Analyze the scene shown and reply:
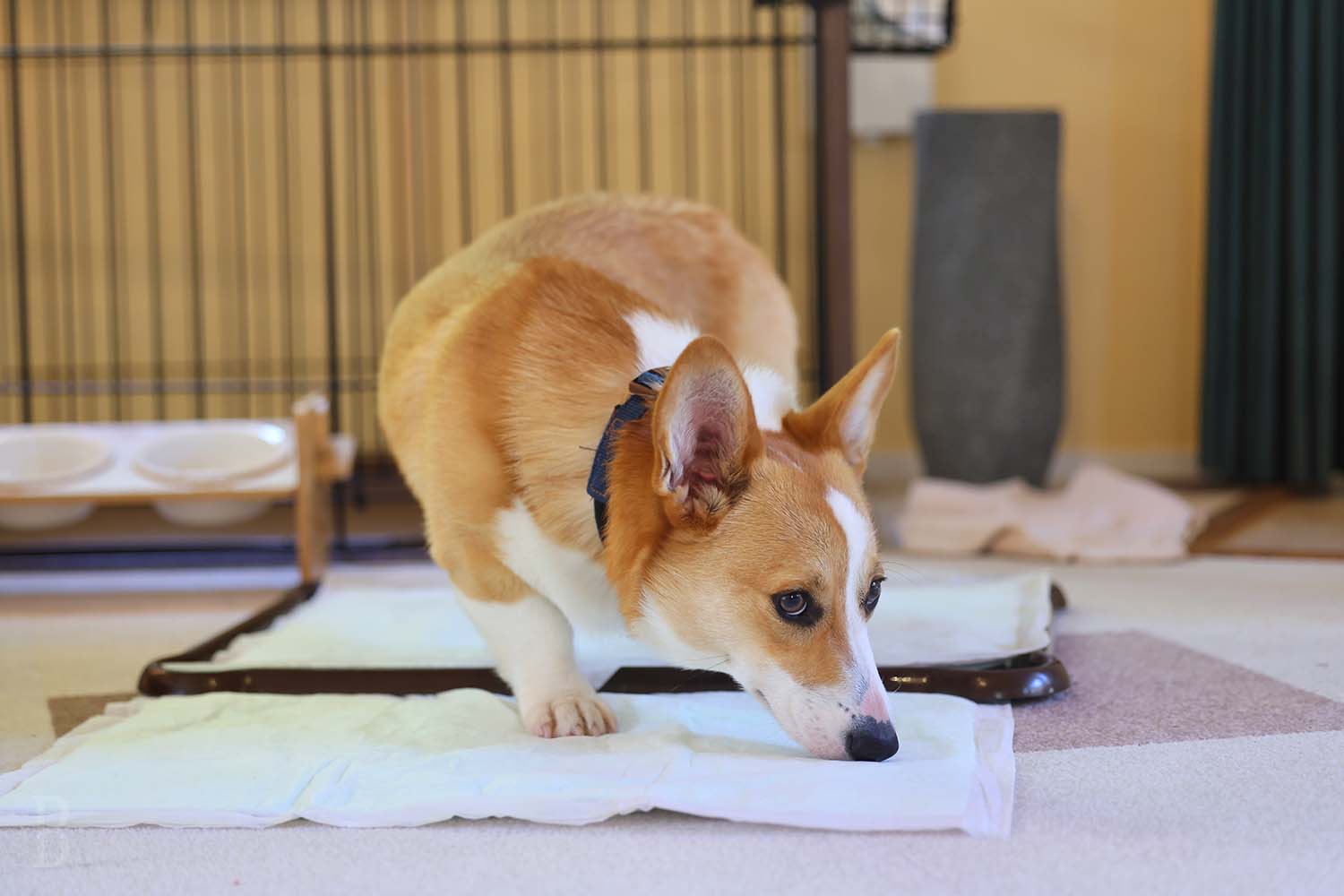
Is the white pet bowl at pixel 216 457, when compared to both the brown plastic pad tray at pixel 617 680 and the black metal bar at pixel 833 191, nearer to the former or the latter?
the brown plastic pad tray at pixel 617 680

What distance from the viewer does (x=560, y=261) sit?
1.56m

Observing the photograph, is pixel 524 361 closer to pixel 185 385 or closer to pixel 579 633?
pixel 579 633

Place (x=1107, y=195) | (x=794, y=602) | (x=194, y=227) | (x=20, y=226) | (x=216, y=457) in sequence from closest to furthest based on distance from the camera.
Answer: (x=794, y=602) < (x=216, y=457) < (x=20, y=226) < (x=194, y=227) < (x=1107, y=195)

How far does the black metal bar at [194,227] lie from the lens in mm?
3691

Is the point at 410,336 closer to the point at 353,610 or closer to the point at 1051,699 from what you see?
the point at 353,610

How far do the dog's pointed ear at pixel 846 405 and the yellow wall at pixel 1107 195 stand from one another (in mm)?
2867

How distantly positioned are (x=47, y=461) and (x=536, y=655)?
1443mm

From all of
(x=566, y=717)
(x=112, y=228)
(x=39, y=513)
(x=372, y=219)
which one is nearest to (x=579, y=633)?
(x=566, y=717)

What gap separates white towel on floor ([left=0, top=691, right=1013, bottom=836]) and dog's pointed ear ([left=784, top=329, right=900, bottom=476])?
0.30 m

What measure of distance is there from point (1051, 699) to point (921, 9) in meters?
2.70

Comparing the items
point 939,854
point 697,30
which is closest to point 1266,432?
point 697,30

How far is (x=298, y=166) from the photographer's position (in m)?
3.85

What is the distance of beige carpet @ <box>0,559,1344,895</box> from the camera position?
101 centimetres

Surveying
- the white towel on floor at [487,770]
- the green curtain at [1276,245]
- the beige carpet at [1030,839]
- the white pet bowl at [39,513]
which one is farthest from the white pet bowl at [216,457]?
the green curtain at [1276,245]
